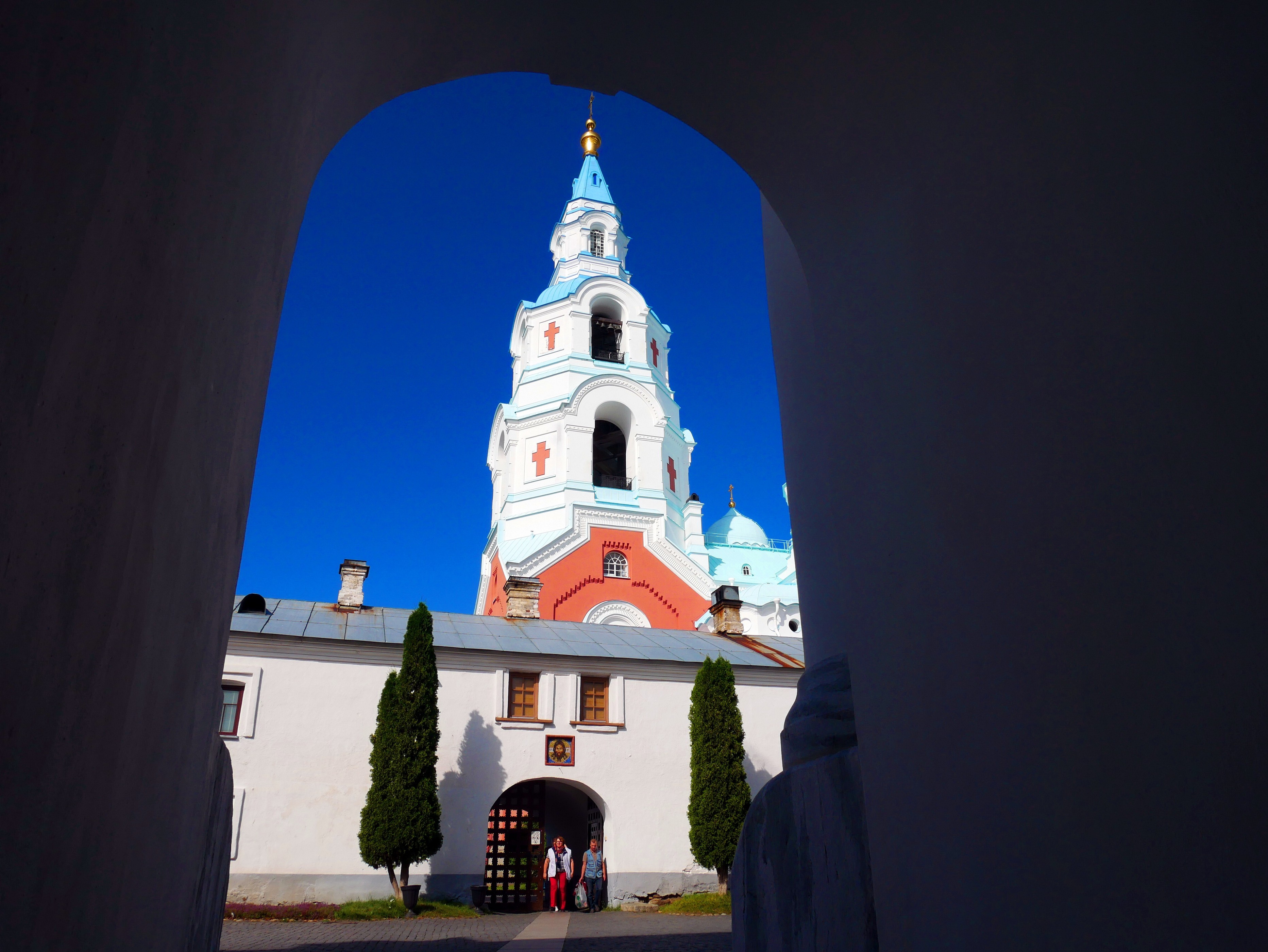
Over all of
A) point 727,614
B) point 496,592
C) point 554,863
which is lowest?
point 554,863

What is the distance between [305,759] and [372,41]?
41.0 ft

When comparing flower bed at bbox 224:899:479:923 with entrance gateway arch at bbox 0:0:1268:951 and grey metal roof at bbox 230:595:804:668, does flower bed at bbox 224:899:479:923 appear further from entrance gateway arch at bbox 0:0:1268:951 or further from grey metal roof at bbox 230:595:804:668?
entrance gateway arch at bbox 0:0:1268:951

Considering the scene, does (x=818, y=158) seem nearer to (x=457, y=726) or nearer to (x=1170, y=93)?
(x=1170, y=93)

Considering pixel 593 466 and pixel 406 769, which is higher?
pixel 593 466

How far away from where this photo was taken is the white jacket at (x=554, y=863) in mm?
14109

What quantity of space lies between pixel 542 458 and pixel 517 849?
13.3 metres

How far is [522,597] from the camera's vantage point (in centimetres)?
1898

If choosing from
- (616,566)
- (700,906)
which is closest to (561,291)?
(616,566)

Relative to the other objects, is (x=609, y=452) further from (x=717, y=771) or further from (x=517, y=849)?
(x=517, y=849)

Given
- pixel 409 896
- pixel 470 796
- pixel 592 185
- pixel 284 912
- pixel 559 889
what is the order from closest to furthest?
pixel 284 912 < pixel 409 896 < pixel 470 796 < pixel 559 889 < pixel 592 185

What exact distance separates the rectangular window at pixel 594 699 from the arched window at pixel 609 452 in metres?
12.5

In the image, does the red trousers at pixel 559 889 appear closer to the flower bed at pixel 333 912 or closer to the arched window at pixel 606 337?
the flower bed at pixel 333 912

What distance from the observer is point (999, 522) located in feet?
7.34

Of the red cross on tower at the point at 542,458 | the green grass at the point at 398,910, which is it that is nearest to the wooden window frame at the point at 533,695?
the green grass at the point at 398,910
